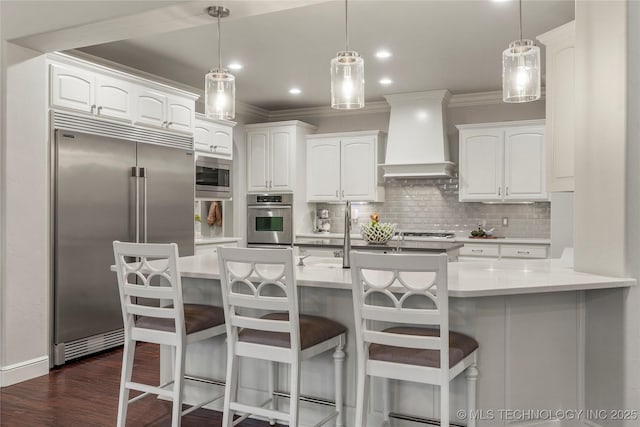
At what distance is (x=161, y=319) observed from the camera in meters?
2.94

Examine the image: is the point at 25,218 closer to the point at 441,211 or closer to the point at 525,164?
the point at 441,211

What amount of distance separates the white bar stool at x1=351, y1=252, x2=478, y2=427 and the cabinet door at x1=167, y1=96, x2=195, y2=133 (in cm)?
346

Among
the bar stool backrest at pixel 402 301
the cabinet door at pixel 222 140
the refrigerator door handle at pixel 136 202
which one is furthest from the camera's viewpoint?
the cabinet door at pixel 222 140

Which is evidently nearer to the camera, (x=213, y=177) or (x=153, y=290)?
(x=153, y=290)

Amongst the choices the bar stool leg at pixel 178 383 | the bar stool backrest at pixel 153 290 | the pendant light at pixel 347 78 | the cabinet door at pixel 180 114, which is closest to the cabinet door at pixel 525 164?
the cabinet door at pixel 180 114

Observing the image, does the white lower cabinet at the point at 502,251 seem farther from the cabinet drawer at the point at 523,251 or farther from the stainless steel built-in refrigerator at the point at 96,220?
the stainless steel built-in refrigerator at the point at 96,220

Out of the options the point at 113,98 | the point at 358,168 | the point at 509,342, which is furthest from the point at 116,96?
the point at 509,342

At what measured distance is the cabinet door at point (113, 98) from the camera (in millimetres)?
4395

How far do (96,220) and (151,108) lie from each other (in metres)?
1.21

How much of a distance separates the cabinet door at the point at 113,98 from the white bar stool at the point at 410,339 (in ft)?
10.2

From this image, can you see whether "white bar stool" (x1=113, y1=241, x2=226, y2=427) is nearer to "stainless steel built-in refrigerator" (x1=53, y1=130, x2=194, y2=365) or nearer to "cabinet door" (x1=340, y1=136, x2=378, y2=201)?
"stainless steel built-in refrigerator" (x1=53, y1=130, x2=194, y2=365)

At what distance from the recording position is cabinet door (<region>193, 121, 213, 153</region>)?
5.83 m

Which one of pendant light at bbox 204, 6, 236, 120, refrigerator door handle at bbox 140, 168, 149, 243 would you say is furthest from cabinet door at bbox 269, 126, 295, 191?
pendant light at bbox 204, 6, 236, 120

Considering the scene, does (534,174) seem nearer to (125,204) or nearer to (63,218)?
(125,204)
